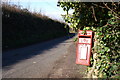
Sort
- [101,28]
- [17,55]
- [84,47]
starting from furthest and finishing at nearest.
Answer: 1. [17,55]
2. [84,47]
3. [101,28]

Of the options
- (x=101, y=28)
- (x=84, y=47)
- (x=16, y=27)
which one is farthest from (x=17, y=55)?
(x=16, y=27)

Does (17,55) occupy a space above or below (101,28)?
below

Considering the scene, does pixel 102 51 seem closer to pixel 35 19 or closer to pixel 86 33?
pixel 86 33

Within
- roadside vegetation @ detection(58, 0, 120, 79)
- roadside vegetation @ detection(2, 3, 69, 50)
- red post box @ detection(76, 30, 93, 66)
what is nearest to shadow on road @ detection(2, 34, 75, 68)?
roadside vegetation @ detection(2, 3, 69, 50)

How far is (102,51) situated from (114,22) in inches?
24.7

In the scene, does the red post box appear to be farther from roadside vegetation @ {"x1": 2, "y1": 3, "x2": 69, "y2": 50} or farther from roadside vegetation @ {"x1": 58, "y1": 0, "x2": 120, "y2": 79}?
roadside vegetation @ {"x1": 2, "y1": 3, "x2": 69, "y2": 50}

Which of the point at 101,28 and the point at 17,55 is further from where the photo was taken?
the point at 17,55

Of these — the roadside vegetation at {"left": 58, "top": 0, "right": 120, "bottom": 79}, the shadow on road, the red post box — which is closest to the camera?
the roadside vegetation at {"left": 58, "top": 0, "right": 120, "bottom": 79}

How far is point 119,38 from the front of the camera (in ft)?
10.6

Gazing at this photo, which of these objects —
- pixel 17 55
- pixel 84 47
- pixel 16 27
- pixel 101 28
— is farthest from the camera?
pixel 16 27

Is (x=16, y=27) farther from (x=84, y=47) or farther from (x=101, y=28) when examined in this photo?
(x=101, y=28)

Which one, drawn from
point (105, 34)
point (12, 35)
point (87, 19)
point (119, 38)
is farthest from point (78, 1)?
point (12, 35)

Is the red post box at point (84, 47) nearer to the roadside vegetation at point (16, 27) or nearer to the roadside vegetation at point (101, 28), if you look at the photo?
the roadside vegetation at point (101, 28)

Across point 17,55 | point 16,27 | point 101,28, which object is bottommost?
point 17,55
